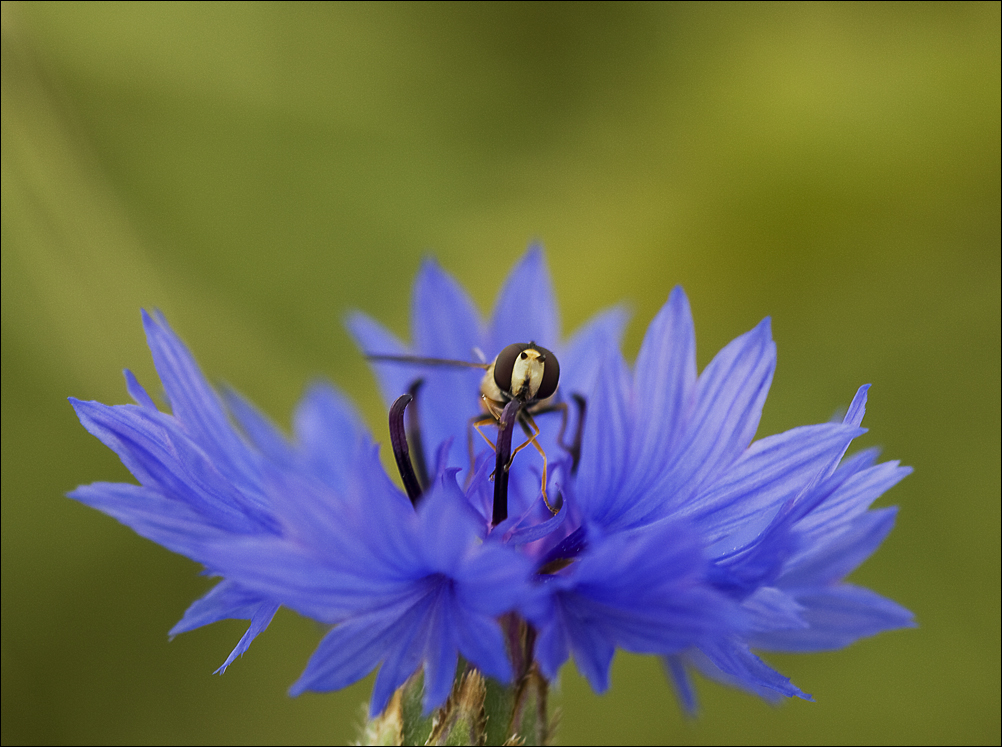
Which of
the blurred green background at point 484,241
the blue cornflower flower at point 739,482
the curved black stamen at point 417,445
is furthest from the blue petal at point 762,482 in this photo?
the blurred green background at point 484,241

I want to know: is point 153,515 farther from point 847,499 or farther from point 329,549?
point 847,499

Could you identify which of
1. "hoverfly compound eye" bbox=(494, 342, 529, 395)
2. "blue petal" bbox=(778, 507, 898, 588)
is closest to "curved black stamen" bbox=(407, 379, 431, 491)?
"hoverfly compound eye" bbox=(494, 342, 529, 395)

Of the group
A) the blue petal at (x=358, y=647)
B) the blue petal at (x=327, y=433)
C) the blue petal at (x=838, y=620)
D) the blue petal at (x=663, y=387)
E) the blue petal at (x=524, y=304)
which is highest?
the blue petal at (x=524, y=304)

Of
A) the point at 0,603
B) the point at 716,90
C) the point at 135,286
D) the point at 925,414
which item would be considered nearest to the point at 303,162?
the point at 135,286

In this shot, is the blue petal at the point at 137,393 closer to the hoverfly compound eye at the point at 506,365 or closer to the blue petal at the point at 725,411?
the hoverfly compound eye at the point at 506,365

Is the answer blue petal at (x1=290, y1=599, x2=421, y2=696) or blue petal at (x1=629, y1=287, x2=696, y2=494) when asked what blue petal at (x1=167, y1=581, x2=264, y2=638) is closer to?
blue petal at (x1=290, y1=599, x2=421, y2=696)

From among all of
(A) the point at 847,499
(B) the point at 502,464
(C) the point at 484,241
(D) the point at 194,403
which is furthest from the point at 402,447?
(C) the point at 484,241

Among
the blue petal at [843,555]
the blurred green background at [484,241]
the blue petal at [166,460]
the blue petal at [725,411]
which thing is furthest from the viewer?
the blurred green background at [484,241]
